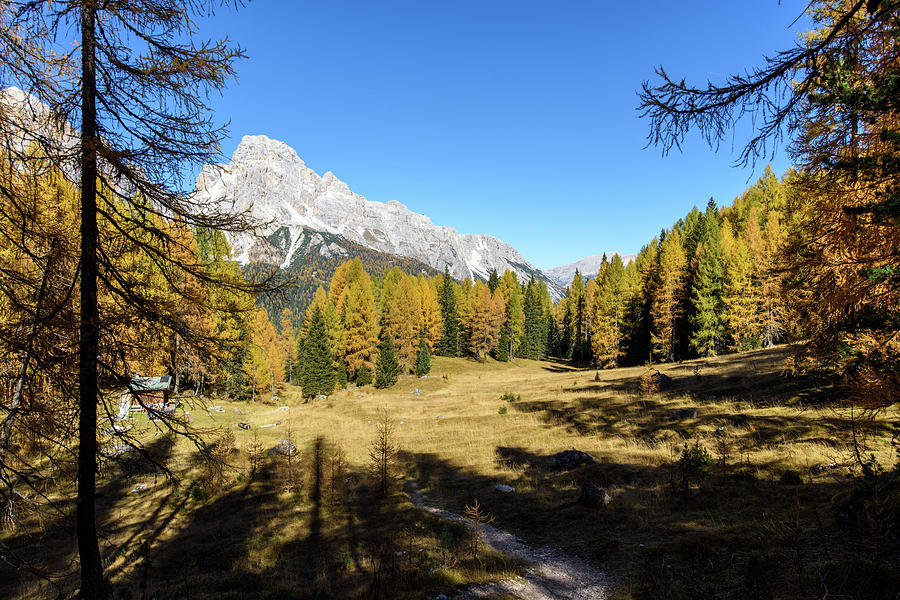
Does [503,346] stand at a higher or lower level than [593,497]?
higher

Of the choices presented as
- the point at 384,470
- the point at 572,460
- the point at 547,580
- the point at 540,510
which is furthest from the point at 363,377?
the point at 547,580

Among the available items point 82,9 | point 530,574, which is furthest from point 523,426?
point 82,9

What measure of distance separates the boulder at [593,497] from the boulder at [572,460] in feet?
11.9

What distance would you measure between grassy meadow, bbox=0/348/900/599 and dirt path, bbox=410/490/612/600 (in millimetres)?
338

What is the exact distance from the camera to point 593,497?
12.0 m

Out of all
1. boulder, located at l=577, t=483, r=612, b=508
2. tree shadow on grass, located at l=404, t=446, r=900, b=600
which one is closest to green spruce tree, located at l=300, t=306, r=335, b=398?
tree shadow on grass, located at l=404, t=446, r=900, b=600

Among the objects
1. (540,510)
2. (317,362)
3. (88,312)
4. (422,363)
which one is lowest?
(540,510)

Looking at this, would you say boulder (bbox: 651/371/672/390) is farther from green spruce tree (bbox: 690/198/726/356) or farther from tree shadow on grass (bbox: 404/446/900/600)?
green spruce tree (bbox: 690/198/726/356)

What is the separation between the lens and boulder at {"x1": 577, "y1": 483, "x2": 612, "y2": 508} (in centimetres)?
1190

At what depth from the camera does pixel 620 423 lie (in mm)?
21156

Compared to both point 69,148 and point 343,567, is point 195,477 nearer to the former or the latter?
point 343,567

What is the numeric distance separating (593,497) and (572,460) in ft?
14.3

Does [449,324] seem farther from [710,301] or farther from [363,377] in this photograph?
[710,301]

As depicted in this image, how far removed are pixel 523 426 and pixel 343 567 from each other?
16.7 meters
